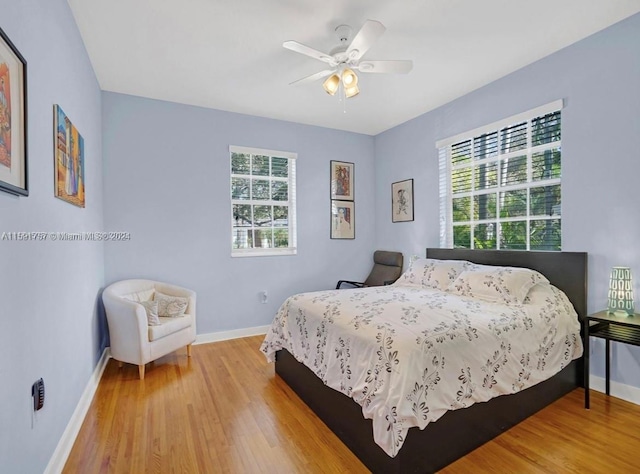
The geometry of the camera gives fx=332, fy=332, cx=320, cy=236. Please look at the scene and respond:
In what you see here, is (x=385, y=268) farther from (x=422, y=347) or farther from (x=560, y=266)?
(x=422, y=347)

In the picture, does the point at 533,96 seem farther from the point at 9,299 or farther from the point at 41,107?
the point at 9,299

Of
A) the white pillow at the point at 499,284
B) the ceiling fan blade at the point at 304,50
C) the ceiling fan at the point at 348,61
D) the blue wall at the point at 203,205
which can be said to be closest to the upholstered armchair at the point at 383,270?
the blue wall at the point at 203,205

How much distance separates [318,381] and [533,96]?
10.3 ft

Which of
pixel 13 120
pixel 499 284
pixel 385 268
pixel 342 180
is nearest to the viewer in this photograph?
pixel 13 120

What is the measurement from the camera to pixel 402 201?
4648 mm

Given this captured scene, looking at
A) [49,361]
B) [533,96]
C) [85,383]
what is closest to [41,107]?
[49,361]

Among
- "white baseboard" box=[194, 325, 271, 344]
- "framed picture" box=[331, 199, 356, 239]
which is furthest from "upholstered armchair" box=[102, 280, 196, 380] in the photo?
"framed picture" box=[331, 199, 356, 239]

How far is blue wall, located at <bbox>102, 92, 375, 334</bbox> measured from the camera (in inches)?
142

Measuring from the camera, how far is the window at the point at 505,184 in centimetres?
301

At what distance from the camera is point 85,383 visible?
8.23ft

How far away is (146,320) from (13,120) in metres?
2.02

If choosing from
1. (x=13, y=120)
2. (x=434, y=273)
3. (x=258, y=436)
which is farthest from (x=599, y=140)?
(x=13, y=120)

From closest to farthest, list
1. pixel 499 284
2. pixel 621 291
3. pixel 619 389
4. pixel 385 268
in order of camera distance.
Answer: pixel 621 291 → pixel 619 389 → pixel 499 284 → pixel 385 268

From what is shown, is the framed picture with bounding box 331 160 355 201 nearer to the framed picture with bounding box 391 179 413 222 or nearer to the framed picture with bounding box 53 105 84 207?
the framed picture with bounding box 391 179 413 222
